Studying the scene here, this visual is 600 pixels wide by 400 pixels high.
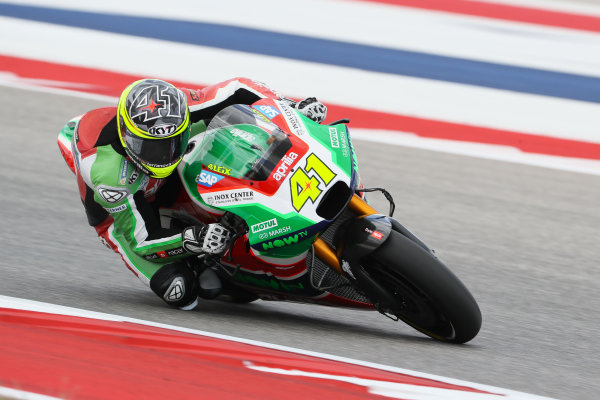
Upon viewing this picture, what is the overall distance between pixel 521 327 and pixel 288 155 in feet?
5.42

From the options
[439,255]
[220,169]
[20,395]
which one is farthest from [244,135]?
[439,255]

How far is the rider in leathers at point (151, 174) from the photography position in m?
4.23

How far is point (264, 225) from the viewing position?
13.5 feet

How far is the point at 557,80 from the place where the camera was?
32.7 ft

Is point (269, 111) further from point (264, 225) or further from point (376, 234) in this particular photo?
point (376, 234)

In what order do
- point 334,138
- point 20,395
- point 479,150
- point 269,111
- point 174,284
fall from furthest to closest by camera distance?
point 479,150 → point 174,284 → point 269,111 → point 334,138 → point 20,395

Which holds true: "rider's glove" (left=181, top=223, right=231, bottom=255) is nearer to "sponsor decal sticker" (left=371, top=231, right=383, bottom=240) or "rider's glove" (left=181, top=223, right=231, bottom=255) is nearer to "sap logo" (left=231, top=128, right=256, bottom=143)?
"sap logo" (left=231, top=128, right=256, bottom=143)

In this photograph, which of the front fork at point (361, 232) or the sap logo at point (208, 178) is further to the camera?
the sap logo at point (208, 178)

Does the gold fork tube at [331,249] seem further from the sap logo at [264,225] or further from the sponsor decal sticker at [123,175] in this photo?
the sponsor decal sticker at [123,175]

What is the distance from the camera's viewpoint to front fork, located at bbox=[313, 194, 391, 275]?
4074 millimetres

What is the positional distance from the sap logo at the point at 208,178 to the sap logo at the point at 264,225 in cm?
29

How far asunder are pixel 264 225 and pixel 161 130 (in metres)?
0.63

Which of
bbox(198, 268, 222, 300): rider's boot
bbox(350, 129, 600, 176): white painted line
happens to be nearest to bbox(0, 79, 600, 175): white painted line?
bbox(350, 129, 600, 176): white painted line

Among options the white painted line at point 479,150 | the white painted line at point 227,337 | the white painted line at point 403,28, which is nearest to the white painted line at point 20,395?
the white painted line at point 227,337
